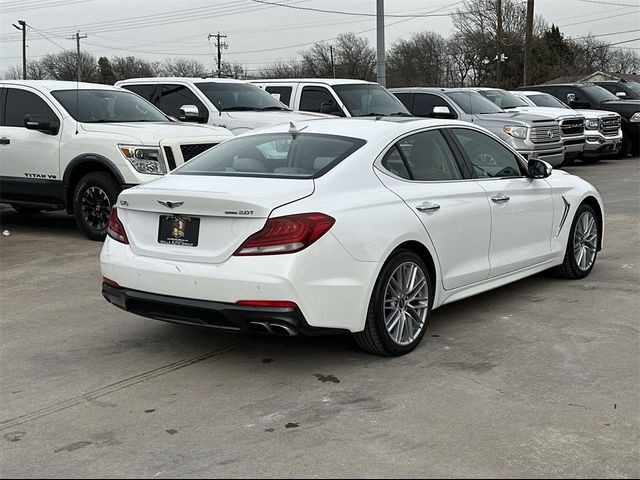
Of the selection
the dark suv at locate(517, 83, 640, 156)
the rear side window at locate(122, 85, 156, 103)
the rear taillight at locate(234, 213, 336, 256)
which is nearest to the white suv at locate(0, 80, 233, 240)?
the rear side window at locate(122, 85, 156, 103)

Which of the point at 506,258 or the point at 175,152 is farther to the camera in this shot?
the point at 175,152

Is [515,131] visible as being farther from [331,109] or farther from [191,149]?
[191,149]

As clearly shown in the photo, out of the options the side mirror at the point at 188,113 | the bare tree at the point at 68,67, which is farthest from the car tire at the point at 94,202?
the bare tree at the point at 68,67

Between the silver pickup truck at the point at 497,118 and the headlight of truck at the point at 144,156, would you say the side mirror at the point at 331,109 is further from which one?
the headlight of truck at the point at 144,156

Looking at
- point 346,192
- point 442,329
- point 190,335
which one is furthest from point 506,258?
point 190,335

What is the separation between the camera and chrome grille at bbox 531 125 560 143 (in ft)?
53.0

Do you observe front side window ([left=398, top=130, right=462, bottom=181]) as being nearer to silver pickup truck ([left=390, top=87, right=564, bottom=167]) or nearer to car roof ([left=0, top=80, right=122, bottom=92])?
car roof ([left=0, top=80, right=122, bottom=92])

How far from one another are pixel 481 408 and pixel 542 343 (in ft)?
4.49

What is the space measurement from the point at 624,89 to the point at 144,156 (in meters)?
19.0

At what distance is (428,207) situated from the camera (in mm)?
5574

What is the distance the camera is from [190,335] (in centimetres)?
591

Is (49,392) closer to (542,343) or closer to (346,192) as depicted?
(346,192)

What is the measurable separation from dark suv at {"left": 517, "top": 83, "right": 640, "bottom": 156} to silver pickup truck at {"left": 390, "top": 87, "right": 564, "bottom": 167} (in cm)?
554

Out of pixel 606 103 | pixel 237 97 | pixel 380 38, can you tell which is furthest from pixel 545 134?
pixel 380 38
